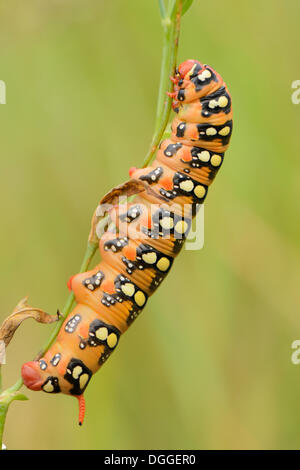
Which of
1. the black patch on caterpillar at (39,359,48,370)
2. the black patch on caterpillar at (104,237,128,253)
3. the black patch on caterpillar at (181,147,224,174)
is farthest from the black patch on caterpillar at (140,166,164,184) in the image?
the black patch on caterpillar at (39,359,48,370)

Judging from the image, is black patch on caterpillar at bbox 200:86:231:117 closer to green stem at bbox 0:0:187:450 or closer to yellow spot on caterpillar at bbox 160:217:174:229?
yellow spot on caterpillar at bbox 160:217:174:229

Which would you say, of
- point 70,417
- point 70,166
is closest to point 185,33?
point 70,166

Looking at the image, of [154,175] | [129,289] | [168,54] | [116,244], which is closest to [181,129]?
[154,175]

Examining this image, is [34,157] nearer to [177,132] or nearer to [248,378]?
[177,132]

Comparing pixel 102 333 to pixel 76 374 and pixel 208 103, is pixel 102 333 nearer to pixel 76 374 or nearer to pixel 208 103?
pixel 76 374

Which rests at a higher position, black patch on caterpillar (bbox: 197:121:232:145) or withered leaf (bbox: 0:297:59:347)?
black patch on caterpillar (bbox: 197:121:232:145)

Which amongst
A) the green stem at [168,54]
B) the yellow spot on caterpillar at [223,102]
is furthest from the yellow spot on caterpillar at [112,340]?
the yellow spot on caterpillar at [223,102]
